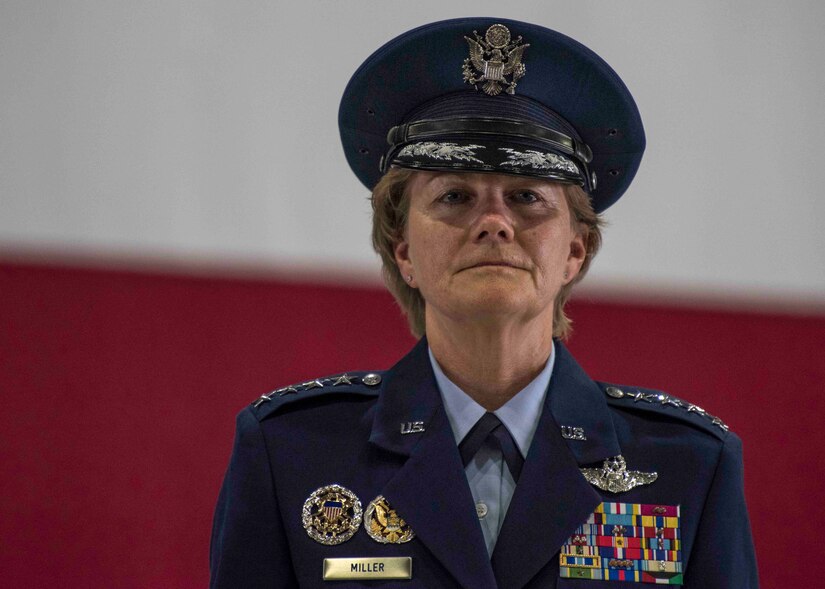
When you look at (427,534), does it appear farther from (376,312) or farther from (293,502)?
(376,312)

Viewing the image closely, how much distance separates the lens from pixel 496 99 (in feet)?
4.40

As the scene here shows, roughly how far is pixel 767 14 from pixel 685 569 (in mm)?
1509

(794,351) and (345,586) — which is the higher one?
(794,351)

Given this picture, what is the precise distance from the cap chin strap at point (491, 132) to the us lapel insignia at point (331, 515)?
49cm

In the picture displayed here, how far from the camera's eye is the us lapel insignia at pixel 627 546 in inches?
49.6

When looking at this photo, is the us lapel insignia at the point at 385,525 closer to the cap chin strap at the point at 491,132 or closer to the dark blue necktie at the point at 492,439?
the dark blue necktie at the point at 492,439

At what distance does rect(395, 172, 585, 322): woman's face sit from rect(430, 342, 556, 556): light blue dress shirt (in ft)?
0.38

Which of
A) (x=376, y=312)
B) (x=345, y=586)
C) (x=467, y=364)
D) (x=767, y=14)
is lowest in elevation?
(x=345, y=586)

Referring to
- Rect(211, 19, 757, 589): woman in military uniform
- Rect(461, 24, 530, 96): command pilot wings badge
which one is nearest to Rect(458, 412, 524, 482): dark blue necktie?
Rect(211, 19, 757, 589): woman in military uniform

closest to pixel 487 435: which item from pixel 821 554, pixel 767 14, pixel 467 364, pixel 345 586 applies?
pixel 467 364

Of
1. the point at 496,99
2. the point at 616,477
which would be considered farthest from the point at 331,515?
the point at 496,99

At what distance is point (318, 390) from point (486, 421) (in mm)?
255

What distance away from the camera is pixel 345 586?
125 centimetres

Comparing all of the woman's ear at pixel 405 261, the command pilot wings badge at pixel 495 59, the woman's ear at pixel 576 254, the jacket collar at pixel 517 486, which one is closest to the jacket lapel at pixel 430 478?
the jacket collar at pixel 517 486
